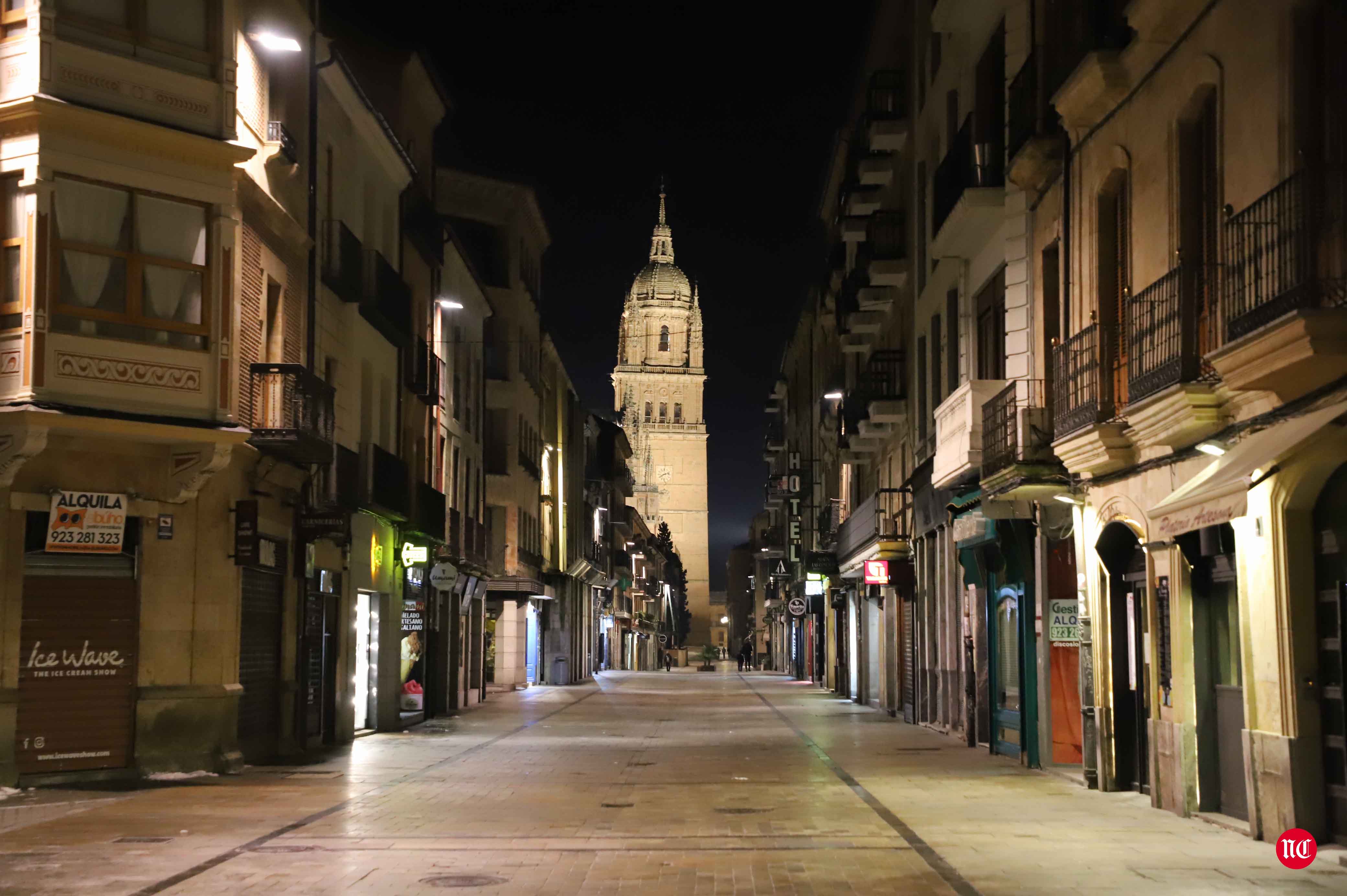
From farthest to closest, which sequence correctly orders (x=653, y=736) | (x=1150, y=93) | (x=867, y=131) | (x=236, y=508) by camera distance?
(x=867, y=131) < (x=653, y=736) < (x=236, y=508) < (x=1150, y=93)

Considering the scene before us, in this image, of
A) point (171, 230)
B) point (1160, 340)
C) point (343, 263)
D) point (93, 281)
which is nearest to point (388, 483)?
point (343, 263)

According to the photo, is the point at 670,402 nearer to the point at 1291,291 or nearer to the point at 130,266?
the point at 130,266

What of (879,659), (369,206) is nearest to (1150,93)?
(369,206)

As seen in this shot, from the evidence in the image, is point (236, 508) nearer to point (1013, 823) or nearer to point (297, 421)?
point (297, 421)

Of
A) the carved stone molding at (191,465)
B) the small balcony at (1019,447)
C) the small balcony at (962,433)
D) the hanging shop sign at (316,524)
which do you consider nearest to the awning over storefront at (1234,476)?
the small balcony at (1019,447)

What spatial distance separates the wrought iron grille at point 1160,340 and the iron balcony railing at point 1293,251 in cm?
160

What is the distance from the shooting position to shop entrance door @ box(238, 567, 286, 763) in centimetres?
2161

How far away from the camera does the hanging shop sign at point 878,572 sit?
34.2m

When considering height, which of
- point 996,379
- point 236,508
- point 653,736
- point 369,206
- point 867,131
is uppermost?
point 867,131

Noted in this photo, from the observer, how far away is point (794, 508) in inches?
2904

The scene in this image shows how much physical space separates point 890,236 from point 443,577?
12274mm

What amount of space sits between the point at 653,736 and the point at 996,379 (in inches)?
359

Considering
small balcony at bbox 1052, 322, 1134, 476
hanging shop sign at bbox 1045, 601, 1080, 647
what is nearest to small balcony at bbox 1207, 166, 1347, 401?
small balcony at bbox 1052, 322, 1134, 476

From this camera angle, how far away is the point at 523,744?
25.8 meters
